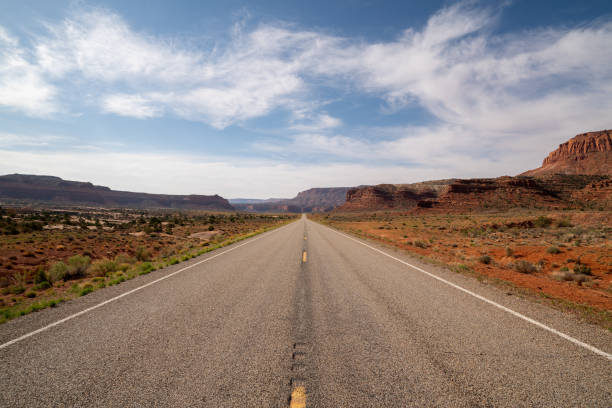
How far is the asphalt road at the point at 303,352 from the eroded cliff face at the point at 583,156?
410 feet

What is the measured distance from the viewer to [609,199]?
51.8 m

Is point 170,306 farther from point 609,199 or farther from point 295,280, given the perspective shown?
point 609,199

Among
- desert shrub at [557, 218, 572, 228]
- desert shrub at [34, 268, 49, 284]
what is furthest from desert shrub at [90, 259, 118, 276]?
desert shrub at [557, 218, 572, 228]

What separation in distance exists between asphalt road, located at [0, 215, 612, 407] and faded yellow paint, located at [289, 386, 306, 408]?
19 mm

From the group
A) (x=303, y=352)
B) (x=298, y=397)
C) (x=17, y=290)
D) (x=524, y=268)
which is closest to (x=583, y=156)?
(x=524, y=268)

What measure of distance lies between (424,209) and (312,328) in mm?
81627

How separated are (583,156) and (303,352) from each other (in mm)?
157829

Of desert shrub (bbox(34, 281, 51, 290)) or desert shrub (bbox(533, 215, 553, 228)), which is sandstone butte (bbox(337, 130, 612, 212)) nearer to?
desert shrub (bbox(533, 215, 553, 228))

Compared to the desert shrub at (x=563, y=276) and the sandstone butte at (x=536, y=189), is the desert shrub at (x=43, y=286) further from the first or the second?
the sandstone butte at (x=536, y=189)

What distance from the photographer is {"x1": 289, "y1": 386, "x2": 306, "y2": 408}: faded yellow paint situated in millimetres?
2471

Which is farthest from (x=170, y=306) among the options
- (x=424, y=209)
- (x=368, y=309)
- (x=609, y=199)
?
(x=424, y=209)

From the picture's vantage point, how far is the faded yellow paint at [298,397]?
2471 millimetres

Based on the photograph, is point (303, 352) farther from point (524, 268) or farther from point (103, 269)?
point (103, 269)

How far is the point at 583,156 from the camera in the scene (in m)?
111
